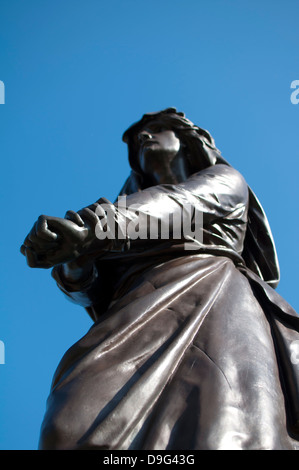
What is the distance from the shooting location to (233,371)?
3.38 meters

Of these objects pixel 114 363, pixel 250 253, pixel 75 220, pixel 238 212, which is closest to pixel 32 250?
pixel 75 220

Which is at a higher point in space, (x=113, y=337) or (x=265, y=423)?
(x=113, y=337)

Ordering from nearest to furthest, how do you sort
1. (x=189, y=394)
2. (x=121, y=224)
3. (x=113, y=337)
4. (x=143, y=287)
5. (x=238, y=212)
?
(x=189, y=394) → (x=113, y=337) → (x=121, y=224) → (x=143, y=287) → (x=238, y=212)

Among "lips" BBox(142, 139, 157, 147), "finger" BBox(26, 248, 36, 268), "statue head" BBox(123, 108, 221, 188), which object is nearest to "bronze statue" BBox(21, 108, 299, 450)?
"finger" BBox(26, 248, 36, 268)

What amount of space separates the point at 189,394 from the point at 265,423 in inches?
15.9

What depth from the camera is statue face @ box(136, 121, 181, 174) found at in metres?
5.56

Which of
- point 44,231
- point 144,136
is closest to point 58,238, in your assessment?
point 44,231

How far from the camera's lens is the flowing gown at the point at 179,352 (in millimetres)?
3025

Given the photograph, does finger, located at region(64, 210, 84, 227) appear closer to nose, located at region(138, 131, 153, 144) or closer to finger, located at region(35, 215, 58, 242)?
finger, located at region(35, 215, 58, 242)

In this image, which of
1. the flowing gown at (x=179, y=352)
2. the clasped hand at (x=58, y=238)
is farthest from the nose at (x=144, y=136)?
the clasped hand at (x=58, y=238)

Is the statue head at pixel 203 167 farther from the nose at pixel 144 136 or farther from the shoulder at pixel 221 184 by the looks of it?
the shoulder at pixel 221 184

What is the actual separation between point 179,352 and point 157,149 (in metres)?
2.53

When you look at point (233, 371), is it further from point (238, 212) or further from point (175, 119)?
point (175, 119)

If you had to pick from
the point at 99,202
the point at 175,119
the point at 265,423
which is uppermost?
the point at 175,119
